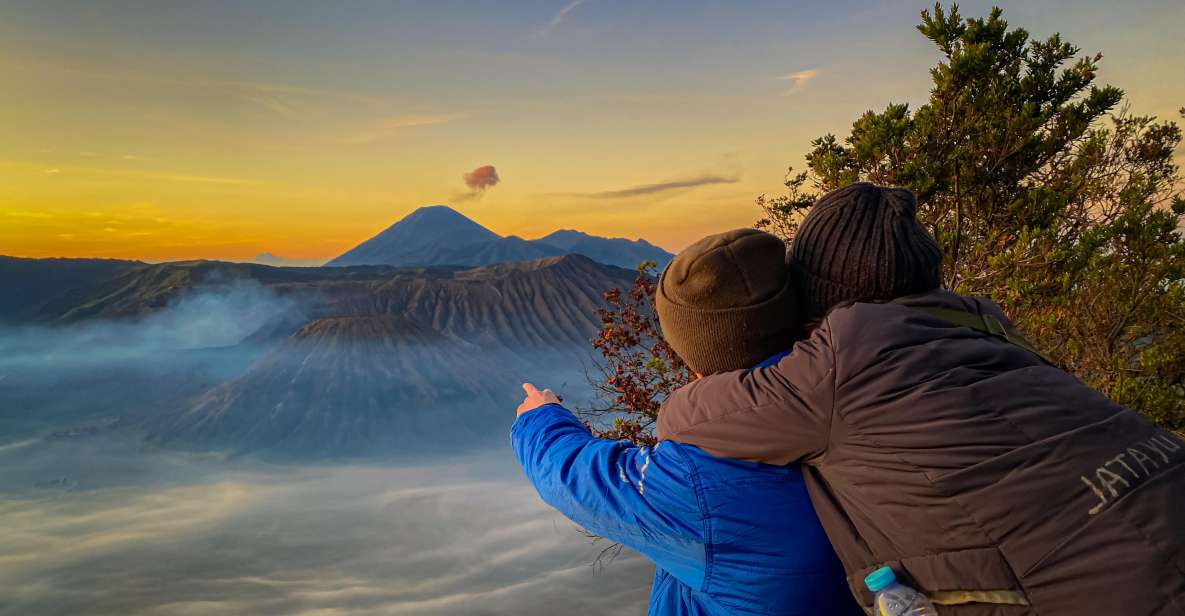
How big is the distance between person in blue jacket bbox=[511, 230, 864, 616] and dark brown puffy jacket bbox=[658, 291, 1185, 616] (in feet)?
0.22

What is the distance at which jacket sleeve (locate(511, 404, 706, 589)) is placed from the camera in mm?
1169

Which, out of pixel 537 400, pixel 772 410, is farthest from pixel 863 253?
pixel 537 400

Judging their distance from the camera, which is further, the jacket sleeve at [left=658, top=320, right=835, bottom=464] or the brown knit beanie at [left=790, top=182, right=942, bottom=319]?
the brown knit beanie at [left=790, top=182, right=942, bottom=319]

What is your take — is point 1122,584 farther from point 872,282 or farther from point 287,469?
point 287,469

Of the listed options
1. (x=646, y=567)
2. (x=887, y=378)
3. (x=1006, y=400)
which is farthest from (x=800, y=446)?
(x=646, y=567)

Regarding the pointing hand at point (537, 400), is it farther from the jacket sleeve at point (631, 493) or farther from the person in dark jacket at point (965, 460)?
the person in dark jacket at point (965, 460)

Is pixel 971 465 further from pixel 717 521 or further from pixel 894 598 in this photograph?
pixel 717 521

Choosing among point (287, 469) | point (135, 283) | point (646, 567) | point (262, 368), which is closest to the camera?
point (646, 567)

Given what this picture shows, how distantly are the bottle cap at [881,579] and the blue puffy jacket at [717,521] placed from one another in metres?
0.11

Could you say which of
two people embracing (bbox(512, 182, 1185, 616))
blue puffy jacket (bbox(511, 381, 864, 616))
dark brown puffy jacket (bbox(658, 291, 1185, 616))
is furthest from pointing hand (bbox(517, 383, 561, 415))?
dark brown puffy jacket (bbox(658, 291, 1185, 616))

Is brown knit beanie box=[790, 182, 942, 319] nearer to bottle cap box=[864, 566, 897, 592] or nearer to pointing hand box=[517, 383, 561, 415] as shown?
bottle cap box=[864, 566, 897, 592]

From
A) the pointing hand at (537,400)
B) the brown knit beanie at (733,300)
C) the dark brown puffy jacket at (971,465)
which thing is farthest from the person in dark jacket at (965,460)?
the pointing hand at (537,400)

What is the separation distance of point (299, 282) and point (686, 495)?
85.8 m

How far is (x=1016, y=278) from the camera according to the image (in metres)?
4.77
